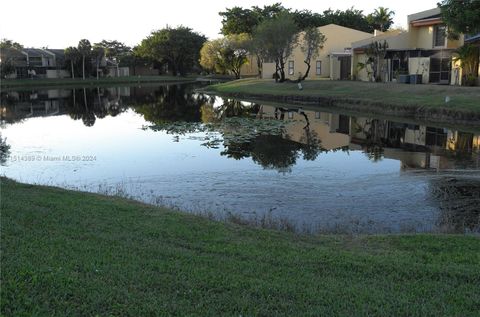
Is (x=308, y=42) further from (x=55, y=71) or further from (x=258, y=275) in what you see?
(x=55, y=71)

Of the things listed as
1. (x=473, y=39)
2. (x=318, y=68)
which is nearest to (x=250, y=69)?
(x=318, y=68)

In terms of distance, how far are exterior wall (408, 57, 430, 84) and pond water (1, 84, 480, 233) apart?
12.4m

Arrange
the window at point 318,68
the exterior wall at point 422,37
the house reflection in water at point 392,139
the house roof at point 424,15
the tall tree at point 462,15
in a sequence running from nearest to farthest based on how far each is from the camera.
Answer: the house reflection in water at point 392,139, the tall tree at point 462,15, the house roof at point 424,15, the exterior wall at point 422,37, the window at point 318,68

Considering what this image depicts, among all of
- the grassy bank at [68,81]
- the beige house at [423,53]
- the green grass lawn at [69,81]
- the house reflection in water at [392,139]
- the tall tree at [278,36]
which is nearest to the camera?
the house reflection in water at [392,139]

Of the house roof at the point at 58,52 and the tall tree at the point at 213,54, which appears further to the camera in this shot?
the house roof at the point at 58,52

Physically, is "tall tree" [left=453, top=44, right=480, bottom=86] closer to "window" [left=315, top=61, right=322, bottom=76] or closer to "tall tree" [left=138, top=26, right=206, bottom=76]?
"window" [left=315, top=61, right=322, bottom=76]

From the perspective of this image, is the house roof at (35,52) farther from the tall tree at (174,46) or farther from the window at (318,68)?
the window at (318,68)

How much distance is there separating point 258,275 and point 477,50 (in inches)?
1302

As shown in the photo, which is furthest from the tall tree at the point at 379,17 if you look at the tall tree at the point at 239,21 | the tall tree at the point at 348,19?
the tall tree at the point at 239,21

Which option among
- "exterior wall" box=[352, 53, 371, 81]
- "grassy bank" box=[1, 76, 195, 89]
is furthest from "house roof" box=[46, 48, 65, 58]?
"exterior wall" box=[352, 53, 371, 81]

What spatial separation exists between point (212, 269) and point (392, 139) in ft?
58.5

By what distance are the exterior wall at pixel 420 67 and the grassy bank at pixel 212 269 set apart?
112 ft

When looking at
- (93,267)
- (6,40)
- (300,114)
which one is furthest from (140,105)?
(6,40)

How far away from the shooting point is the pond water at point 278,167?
11109mm
